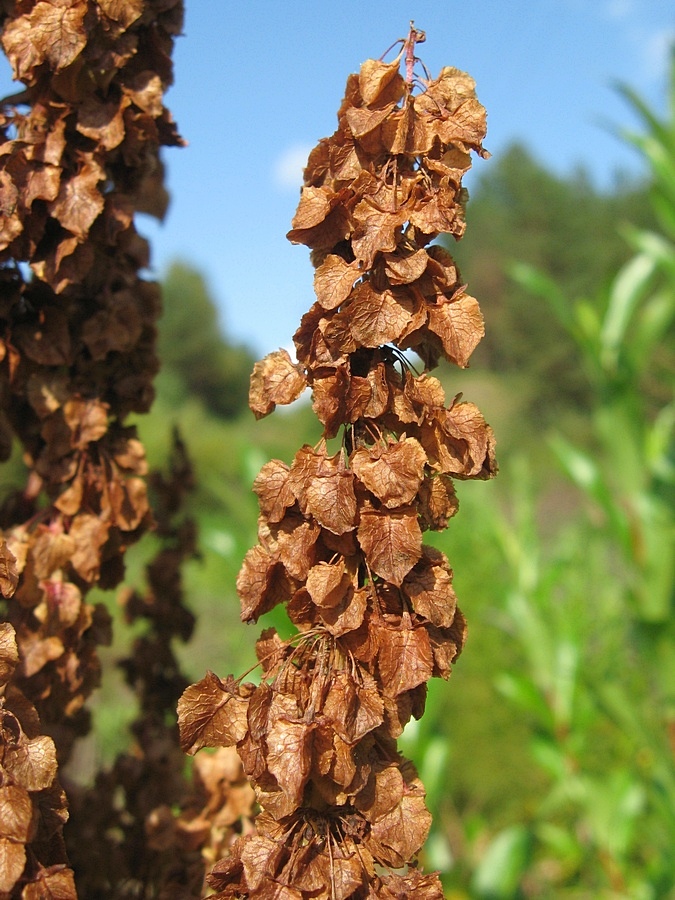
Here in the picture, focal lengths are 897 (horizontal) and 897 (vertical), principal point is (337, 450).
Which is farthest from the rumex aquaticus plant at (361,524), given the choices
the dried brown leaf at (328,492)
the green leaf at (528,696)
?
the green leaf at (528,696)

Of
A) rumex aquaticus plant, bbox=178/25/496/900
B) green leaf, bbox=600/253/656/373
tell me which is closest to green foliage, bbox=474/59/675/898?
green leaf, bbox=600/253/656/373

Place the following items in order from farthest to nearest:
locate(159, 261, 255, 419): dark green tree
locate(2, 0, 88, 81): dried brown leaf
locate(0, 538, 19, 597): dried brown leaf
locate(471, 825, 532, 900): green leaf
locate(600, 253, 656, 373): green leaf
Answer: locate(159, 261, 255, 419): dark green tree, locate(600, 253, 656, 373): green leaf, locate(471, 825, 532, 900): green leaf, locate(2, 0, 88, 81): dried brown leaf, locate(0, 538, 19, 597): dried brown leaf

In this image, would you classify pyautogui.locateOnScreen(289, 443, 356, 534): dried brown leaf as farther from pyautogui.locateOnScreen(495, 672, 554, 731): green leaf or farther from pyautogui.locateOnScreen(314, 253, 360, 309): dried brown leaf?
pyautogui.locateOnScreen(495, 672, 554, 731): green leaf

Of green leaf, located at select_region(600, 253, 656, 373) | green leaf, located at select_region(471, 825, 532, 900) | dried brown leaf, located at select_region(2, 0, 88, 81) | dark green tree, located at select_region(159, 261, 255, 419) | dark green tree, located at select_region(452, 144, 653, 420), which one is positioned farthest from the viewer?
dark green tree, located at select_region(159, 261, 255, 419)

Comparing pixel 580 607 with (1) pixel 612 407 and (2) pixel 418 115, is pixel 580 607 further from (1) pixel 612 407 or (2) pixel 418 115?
(2) pixel 418 115

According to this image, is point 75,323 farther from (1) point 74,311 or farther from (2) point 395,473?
(2) point 395,473

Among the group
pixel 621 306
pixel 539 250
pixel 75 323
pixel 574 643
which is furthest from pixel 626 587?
pixel 539 250
